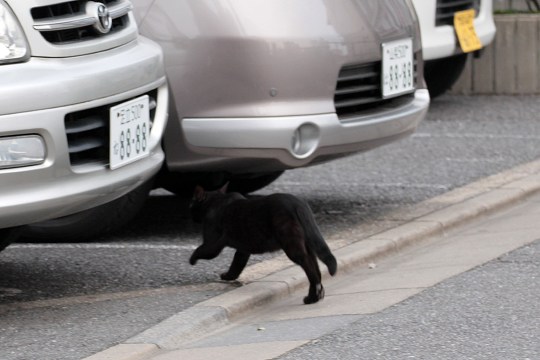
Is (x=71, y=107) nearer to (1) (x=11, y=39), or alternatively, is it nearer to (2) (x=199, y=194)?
(1) (x=11, y=39)

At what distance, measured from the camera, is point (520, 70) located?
11.2 m

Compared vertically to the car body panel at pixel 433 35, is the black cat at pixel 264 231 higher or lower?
higher

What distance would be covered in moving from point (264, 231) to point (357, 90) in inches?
49.7

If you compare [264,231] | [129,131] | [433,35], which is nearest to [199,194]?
[264,231]

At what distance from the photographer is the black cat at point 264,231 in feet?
16.5

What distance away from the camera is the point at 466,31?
10219mm

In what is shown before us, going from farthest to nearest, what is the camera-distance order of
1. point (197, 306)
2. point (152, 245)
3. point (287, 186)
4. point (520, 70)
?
point (520, 70), point (287, 186), point (152, 245), point (197, 306)

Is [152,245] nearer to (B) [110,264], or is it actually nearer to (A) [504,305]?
(B) [110,264]

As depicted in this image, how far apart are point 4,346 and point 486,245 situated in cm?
253

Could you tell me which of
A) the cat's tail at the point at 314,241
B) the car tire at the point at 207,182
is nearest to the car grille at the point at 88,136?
the cat's tail at the point at 314,241

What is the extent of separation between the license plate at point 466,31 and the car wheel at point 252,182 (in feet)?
11.2

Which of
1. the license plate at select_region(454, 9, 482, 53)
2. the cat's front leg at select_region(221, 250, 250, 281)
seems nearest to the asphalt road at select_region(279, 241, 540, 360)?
the cat's front leg at select_region(221, 250, 250, 281)

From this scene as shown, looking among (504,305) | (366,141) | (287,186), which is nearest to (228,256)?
(366,141)

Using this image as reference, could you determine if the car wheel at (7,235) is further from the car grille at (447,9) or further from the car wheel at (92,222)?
the car grille at (447,9)
